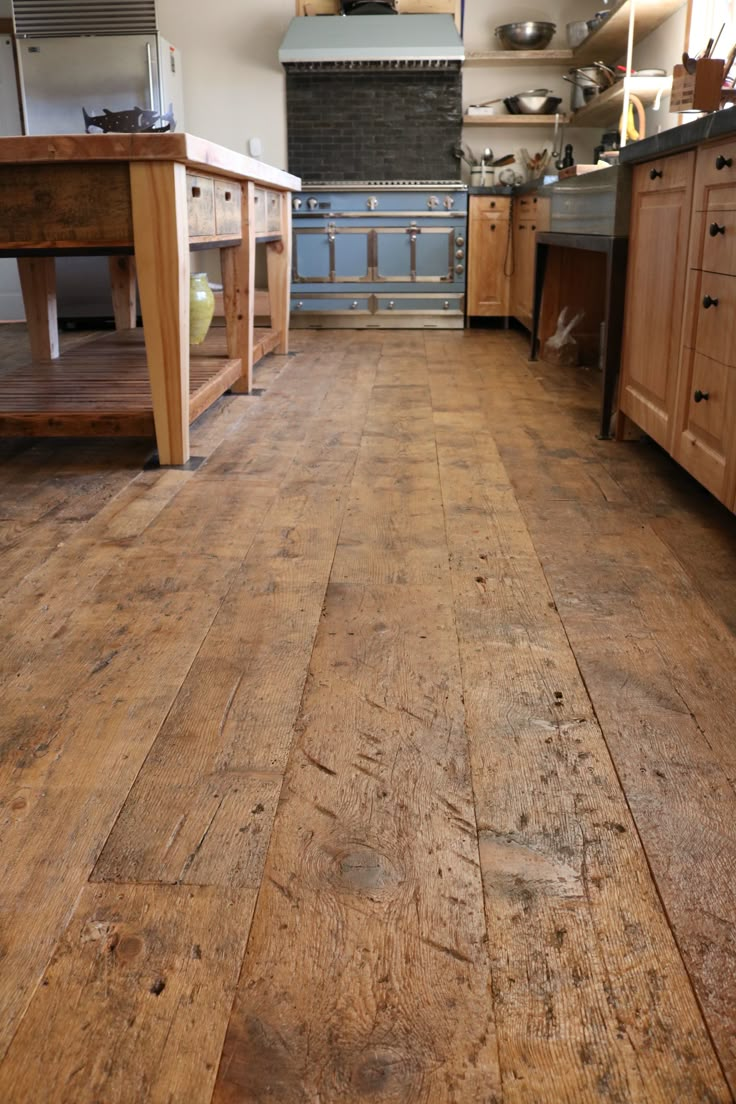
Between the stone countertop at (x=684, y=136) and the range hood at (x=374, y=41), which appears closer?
the stone countertop at (x=684, y=136)

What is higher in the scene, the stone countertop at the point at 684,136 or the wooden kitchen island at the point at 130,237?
the stone countertop at the point at 684,136

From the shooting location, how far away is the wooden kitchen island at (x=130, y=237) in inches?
90.9

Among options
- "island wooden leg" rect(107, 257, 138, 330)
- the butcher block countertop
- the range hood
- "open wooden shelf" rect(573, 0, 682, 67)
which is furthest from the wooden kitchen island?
the range hood

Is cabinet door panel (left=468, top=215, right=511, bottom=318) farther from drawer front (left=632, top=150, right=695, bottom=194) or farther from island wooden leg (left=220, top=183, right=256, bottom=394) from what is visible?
drawer front (left=632, top=150, right=695, bottom=194)

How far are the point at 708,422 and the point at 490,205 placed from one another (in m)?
4.55

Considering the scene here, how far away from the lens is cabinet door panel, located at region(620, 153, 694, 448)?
2.31 metres

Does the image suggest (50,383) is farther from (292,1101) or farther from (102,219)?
(292,1101)

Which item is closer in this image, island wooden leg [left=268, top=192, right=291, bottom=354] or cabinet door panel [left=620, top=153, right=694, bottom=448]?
cabinet door panel [left=620, top=153, right=694, bottom=448]

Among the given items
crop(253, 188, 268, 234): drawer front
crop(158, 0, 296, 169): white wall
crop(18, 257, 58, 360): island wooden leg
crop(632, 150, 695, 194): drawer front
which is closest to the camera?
crop(632, 150, 695, 194): drawer front

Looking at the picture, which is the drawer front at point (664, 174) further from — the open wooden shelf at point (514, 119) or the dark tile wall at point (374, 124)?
the dark tile wall at point (374, 124)

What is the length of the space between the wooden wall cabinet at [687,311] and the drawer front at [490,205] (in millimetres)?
3631

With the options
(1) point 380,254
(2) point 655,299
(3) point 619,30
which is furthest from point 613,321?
(1) point 380,254

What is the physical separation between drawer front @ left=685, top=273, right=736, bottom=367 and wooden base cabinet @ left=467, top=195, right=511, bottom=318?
4202mm

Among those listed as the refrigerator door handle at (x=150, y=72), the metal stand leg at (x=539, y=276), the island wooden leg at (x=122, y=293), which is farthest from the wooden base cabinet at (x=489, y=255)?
the island wooden leg at (x=122, y=293)
